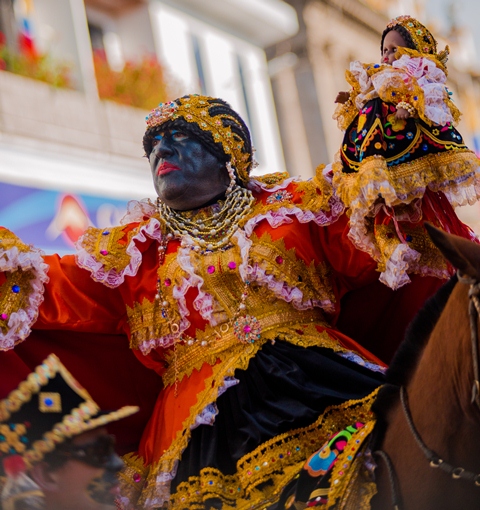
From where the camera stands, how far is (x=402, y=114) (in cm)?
Result: 270

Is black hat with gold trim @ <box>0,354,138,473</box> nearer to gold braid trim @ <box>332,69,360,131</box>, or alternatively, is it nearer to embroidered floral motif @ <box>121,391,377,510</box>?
embroidered floral motif @ <box>121,391,377,510</box>

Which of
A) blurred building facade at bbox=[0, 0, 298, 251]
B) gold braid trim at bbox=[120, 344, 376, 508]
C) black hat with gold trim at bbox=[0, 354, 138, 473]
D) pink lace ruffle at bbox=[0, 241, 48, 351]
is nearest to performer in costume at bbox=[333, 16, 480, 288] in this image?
gold braid trim at bbox=[120, 344, 376, 508]

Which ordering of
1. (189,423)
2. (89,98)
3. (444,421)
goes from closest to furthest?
(444,421), (189,423), (89,98)

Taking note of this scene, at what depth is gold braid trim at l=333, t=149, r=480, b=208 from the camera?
8.72 feet

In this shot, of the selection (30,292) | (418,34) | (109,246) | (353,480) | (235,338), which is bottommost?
(353,480)

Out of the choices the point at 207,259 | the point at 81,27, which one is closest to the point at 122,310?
the point at 207,259

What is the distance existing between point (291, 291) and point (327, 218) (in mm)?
298

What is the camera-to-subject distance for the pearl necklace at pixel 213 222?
10.3 ft

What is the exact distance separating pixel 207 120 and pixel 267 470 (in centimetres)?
133

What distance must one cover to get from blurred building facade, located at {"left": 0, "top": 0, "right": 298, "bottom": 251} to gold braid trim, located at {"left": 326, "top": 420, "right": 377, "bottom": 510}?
600cm

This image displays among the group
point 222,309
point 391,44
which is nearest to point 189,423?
point 222,309

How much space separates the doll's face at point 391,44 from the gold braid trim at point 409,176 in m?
0.41

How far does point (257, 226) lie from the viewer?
10.3ft

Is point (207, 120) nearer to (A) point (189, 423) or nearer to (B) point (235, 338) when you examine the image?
(B) point (235, 338)
